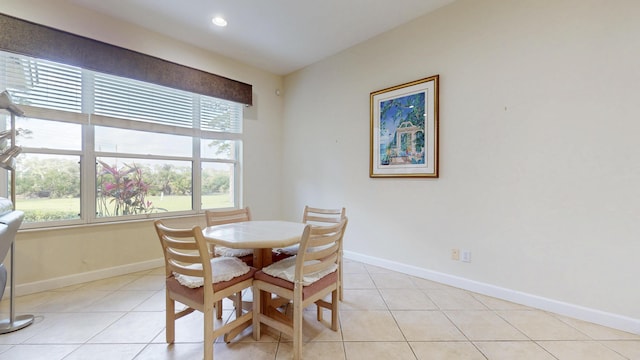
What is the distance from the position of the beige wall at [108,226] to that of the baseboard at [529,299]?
2.55 metres

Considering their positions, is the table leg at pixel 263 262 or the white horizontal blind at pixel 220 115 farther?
the white horizontal blind at pixel 220 115

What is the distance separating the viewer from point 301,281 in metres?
1.57

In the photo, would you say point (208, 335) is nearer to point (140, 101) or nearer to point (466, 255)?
point (466, 255)

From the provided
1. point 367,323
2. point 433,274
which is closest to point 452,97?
point 433,274

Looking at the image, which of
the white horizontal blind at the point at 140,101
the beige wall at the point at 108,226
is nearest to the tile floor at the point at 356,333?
the beige wall at the point at 108,226

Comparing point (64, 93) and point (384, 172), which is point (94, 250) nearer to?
point (64, 93)

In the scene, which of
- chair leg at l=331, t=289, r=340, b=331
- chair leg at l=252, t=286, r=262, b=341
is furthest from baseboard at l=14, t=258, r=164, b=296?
chair leg at l=331, t=289, r=340, b=331

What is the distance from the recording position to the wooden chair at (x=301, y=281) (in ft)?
5.11

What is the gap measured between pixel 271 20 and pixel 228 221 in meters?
2.27

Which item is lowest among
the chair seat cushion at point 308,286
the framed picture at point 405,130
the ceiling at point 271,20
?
the chair seat cushion at point 308,286

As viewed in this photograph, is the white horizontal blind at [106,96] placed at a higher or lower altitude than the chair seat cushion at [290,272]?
higher

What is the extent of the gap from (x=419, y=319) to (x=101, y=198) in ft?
11.4

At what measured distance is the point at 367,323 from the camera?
1988 millimetres

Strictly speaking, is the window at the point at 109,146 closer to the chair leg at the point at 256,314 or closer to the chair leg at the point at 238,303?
the chair leg at the point at 238,303
